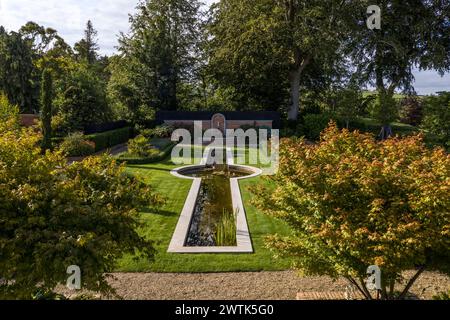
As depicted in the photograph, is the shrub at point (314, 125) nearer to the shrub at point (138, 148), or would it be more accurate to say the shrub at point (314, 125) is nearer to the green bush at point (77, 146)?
the shrub at point (138, 148)

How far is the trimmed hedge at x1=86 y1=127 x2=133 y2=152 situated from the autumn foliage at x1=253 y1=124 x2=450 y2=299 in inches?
809

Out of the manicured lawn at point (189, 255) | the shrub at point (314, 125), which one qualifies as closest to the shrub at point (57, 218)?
the manicured lawn at point (189, 255)

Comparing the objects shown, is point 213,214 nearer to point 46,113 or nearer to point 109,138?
point 46,113

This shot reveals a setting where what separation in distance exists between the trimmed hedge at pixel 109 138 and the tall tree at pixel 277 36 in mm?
11838

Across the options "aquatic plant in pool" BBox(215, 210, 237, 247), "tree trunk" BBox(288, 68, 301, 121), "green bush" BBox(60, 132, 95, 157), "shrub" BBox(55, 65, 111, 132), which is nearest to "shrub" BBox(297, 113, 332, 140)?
"tree trunk" BBox(288, 68, 301, 121)

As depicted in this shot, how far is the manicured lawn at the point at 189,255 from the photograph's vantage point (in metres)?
8.61

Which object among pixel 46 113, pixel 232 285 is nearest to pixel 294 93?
pixel 46 113

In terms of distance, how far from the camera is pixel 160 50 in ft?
121

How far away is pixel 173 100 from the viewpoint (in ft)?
127

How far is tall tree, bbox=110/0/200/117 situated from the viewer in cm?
3659

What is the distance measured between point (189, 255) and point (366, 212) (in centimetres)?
509

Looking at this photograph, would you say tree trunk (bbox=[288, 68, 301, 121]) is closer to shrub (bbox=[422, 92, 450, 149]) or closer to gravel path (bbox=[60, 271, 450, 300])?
shrub (bbox=[422, 92, 450, 149])

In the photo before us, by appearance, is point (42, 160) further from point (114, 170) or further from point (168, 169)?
point (168, 169)
